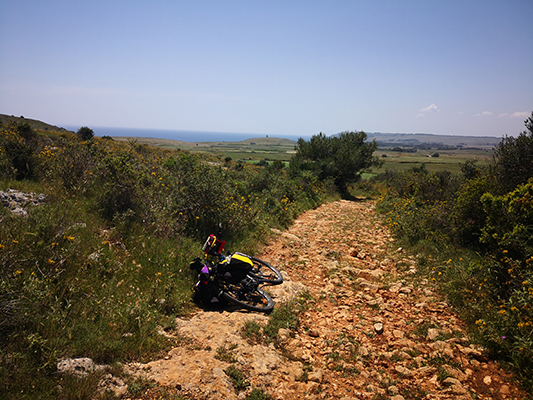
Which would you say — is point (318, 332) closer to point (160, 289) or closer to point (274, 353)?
point (274, 353)

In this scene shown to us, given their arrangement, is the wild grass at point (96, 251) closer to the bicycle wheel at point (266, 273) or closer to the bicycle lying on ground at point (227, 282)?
the bicycle lying on ground at point (227, 282)

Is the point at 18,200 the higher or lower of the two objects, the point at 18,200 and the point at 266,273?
the higher

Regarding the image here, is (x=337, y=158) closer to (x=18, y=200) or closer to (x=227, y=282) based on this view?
(x=227, y=282)

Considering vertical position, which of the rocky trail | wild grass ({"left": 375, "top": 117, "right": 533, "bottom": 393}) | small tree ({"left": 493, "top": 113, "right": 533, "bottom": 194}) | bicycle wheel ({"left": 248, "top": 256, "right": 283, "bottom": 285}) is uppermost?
small tree ({"left": 493, "top": 113, "right": 533, "bottom": 194})

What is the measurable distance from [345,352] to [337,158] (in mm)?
20590

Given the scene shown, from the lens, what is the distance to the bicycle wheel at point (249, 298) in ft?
17.6

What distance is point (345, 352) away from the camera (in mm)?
4531

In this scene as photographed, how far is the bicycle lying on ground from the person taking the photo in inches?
208

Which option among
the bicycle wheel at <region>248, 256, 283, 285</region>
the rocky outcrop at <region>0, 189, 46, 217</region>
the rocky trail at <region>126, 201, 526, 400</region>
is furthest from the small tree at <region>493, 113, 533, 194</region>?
the rocky outcrop at <region>0, 189, 46, 217</region>

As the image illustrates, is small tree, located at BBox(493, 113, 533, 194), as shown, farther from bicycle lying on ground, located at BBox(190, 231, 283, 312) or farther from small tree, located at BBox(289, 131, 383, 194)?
small tree, located at BBox(289, 131, 383, 194)

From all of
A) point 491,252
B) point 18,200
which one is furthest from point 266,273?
point 18,200

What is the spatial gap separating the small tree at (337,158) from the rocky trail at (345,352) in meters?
15.8

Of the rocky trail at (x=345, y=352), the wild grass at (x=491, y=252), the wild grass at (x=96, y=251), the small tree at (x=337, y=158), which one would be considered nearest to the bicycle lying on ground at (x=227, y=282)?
the rocky trail at (x=345, y=352)

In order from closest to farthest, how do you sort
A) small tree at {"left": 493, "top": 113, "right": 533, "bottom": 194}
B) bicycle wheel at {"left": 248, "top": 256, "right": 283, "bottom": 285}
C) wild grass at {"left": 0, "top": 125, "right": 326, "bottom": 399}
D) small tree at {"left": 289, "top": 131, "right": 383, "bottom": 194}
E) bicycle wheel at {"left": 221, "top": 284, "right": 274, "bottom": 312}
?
wild grass at {"left": 0, "top": 125, "right": 326, "bottom": 399} < bicycle wheel at {"left": 221, "top": 284, "right": 274, "bottom": 312} < bicycle wheel at {"left": 248, "top": 256, "right": 283, "bottom": 285} < small tree at {"left": 493, "top": 113, "right": 533, "bottom": 194} < small tree at {"left": 289, "top": 131, "right": 383, "bottom": 194}
